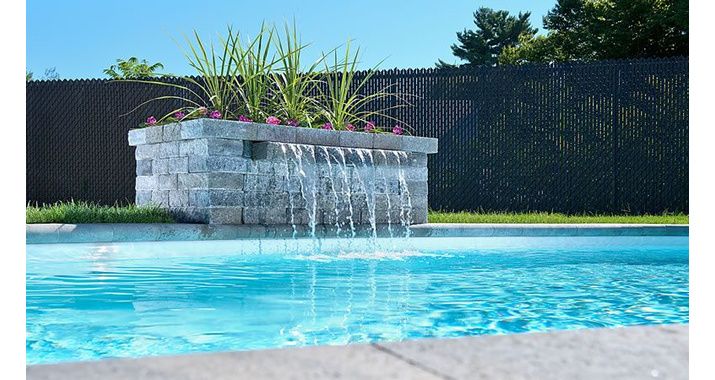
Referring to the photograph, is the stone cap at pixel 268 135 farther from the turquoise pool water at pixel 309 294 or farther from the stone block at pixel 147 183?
the turquoise pool water at pixel 309 294

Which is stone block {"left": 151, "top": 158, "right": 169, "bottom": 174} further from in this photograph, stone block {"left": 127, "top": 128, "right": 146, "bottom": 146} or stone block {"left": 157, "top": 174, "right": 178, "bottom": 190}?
stone block {"left": 127, "top": 128, "right": 146, "bottom": 146}

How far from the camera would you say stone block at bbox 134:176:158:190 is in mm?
6941

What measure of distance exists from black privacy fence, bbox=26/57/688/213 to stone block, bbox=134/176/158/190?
486cm

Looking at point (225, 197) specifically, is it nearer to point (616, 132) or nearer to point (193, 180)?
point (193, 180)

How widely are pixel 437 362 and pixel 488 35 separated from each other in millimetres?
32459

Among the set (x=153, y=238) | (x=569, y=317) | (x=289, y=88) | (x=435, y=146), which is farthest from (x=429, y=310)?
(x=435, y=146)

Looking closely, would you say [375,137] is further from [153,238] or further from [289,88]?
[153,238]

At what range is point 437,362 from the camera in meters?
1.57

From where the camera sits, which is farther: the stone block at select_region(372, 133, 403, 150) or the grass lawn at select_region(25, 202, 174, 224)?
→ the stone block at select_region(372, 133, 403, 150)

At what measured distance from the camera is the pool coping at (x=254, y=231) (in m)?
5.24

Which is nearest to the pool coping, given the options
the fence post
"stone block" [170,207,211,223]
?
"stone block" [170,207,211,223]

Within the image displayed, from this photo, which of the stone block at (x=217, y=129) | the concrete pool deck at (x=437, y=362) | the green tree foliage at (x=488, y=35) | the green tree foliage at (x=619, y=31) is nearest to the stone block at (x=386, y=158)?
the stone block at (x=217, y=129)

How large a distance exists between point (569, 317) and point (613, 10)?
18094 millimetres

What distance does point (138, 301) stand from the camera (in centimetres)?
357
